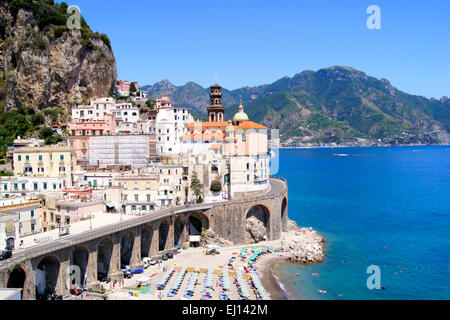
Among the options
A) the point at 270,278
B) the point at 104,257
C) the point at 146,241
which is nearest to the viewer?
the point at 104,257

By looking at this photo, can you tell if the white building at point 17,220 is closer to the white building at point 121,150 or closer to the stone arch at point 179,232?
the stone arch at point 179,232

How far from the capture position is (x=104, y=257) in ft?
141

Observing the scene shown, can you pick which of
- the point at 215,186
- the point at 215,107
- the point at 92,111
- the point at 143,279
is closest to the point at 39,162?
the point at 92,111

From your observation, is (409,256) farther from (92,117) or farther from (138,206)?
(92,117)

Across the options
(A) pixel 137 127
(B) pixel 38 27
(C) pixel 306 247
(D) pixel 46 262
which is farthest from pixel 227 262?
(B) pixel 38 27

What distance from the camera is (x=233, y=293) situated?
40.8m

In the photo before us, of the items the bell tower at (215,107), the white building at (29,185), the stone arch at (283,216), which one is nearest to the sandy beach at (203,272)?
the stone arch at (283,216)

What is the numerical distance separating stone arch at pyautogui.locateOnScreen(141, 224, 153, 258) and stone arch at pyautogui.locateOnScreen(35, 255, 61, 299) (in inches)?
585

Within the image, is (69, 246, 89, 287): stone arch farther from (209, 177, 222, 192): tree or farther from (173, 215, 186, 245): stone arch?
(209, 177, 222, 192): tree

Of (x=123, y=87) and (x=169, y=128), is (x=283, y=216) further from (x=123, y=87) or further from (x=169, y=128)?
(x=123, y=87)

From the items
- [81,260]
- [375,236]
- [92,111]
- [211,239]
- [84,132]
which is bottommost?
[375,236]

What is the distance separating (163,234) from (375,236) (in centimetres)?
3777

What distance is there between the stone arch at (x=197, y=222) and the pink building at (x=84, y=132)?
27838 mm
